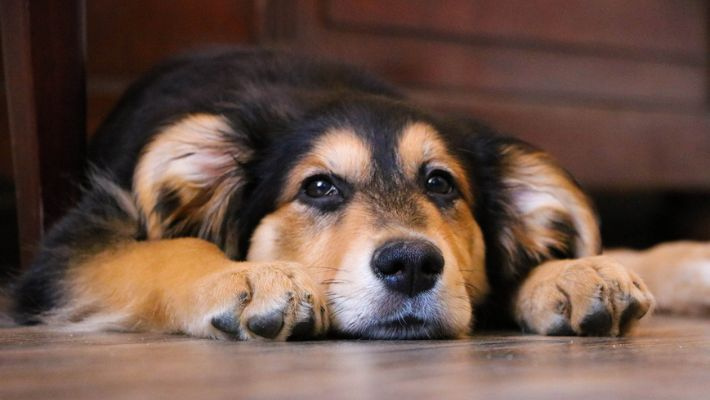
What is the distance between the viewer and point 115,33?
3.15 meters

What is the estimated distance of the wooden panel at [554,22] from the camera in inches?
139

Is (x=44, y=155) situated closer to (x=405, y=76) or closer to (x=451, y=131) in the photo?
(x=451, y=131)

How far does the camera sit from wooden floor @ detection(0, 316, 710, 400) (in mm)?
1028

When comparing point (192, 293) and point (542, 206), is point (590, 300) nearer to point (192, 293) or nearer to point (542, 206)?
point (542, 206)

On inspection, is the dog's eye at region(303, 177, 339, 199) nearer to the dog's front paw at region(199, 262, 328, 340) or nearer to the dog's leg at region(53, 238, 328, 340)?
the dog's leg at region(53, 238, 328, 340)

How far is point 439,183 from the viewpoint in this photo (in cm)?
203

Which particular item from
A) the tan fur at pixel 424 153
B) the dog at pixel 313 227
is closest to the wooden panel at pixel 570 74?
the dog at pixel 313 227

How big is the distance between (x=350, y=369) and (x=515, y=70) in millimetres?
2785

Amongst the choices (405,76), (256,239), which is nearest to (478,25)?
(405,76)

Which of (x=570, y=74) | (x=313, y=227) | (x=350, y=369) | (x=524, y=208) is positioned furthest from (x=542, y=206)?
(x=570, y=74)

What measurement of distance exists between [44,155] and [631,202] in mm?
3381

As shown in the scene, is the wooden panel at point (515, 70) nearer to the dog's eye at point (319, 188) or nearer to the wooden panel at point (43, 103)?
the wooden panel at point (43, 103)

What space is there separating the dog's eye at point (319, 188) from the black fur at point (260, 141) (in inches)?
2.8

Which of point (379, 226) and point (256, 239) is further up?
point (379, 226)
